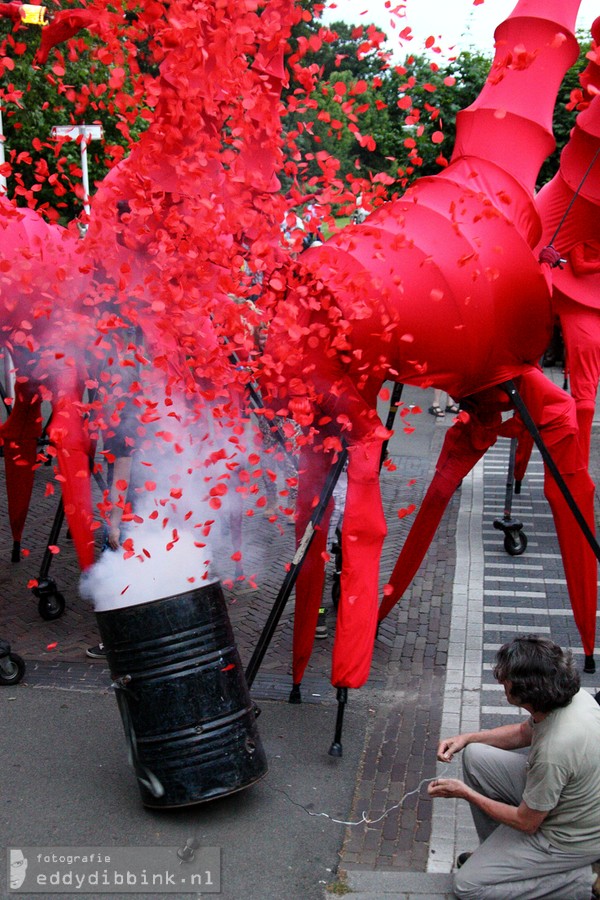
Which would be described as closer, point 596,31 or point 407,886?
point 407,886

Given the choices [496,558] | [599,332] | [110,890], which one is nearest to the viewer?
[110,890]

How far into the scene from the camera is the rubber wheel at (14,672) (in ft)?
18.9

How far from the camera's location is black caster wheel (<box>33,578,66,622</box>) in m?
6.79

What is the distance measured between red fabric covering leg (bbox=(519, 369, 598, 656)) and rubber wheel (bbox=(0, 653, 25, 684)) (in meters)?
3.17

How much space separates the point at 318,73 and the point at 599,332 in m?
2.57

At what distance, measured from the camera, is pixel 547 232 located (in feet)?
18.6

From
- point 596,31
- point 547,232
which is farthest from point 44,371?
point 596,31

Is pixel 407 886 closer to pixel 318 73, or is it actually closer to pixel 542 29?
pixel 318 73

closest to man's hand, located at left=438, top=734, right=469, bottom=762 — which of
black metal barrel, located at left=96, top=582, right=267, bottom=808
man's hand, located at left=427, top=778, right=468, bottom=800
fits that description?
man's hand, located at left=427, top=778, right=468, bottom=800

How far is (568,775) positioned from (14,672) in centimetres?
345

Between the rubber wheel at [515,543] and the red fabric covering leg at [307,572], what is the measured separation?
298cm

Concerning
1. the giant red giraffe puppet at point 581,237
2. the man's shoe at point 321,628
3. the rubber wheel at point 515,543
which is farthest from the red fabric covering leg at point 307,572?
the rubber wheel at point 515,543

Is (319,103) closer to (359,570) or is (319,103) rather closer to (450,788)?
(359,570)

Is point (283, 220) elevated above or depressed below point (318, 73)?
below
